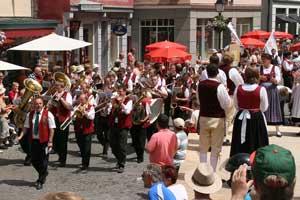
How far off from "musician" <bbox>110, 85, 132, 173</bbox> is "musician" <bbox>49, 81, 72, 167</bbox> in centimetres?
99

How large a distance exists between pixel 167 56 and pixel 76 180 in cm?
877

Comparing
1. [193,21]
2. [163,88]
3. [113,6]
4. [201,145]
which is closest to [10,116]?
[163,88]

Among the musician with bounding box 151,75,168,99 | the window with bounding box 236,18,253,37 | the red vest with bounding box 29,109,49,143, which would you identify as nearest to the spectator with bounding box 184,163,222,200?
the red vest with bounding box 29,109,49,143

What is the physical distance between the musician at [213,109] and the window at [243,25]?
2592cm

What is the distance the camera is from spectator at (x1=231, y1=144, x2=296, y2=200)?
3.23 metres

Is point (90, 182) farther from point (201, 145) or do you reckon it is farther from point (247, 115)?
point (247, 115)

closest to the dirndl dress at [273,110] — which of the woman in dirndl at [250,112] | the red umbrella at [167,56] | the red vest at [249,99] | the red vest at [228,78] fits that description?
the red vest at [228,78]

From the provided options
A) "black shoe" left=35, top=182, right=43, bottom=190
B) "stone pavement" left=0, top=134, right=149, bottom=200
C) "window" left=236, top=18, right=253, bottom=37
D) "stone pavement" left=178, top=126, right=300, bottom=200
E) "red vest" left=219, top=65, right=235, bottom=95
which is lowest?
"stone pavement" left=0, top=134, right=149, bottom=200

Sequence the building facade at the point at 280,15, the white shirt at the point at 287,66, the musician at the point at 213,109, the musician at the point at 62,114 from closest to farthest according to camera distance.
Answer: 1. the musician at the point at 213,109
2. the musician at the point at 62,114
3. the white shirt at the point at 287,66
4. the building facade at the point at 280,15

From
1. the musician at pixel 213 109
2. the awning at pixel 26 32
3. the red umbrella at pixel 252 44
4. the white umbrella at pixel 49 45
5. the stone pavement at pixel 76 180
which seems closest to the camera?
the musician at pixel 213 109

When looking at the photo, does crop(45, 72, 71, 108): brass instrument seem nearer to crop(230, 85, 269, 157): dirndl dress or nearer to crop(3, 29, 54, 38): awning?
crop(230, 85, 269, 157): dirndl dress

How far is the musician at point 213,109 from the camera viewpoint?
8.62 meters

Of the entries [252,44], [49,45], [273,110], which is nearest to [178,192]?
[273,110]

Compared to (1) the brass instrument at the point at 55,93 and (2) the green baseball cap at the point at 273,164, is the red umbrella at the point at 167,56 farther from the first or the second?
(2) the green baseball cap at the point at 273,164
